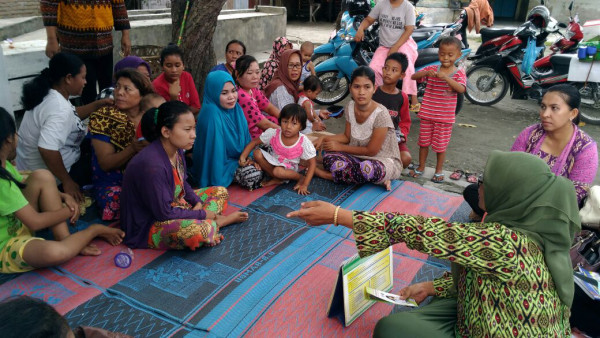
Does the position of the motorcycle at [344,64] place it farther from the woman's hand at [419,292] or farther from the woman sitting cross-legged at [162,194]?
the woman's hand at [419,292]

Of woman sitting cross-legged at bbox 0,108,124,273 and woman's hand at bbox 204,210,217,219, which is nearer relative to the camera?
woman sitting cross-legged at bbox 0,108,124,273

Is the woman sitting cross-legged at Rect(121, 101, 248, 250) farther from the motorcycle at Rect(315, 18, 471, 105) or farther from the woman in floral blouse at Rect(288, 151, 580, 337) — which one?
the motorcycle at Rect(315, 18, 471, 105)

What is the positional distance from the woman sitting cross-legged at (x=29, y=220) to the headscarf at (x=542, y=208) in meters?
2.25

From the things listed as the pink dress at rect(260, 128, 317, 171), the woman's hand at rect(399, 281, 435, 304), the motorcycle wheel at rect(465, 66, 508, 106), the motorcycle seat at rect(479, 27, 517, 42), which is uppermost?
the motorcycle seat at rect(479, 27, 517, 42)

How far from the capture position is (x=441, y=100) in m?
4.03

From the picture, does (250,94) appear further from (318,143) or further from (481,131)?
(481,131)

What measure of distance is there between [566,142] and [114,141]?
3.08 meters

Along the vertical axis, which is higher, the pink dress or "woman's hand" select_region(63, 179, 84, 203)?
the pink dress

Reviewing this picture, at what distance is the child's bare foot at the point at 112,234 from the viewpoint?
2717mm

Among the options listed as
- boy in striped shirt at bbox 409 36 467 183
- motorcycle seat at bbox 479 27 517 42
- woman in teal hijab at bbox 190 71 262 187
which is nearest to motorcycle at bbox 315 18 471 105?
motorcycle seat at bbox 479 27 517 42

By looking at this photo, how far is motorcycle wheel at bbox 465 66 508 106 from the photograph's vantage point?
6.34 m

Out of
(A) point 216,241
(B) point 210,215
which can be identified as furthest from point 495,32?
(A) point 216,241

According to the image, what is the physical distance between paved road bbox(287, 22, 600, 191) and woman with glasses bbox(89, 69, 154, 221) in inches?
103

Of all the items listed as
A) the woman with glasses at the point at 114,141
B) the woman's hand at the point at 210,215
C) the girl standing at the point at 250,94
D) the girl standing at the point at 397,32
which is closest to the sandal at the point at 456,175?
the girl standing at the point at 397,32
